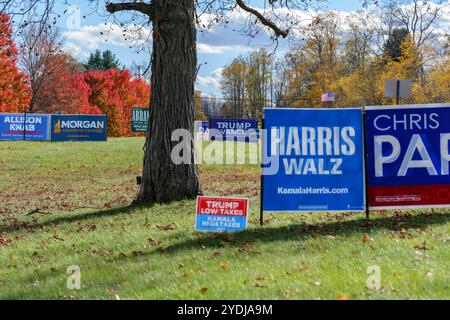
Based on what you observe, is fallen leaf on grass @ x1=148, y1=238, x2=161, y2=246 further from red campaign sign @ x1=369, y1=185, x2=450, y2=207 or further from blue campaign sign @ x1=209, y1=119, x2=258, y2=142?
blue campaign sign @ x1=209, y1=119, x2=258, y2=142

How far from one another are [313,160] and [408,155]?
144cm

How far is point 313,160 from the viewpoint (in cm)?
873

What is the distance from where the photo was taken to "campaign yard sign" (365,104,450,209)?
28.9 ft

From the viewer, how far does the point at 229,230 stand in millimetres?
8328

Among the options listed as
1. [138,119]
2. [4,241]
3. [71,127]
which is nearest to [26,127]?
[71,127]

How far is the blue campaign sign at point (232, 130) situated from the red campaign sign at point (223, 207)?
105 feet

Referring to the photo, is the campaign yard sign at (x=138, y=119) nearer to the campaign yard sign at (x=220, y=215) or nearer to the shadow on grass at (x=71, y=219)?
the shadow on grass at (x=71, y=219)

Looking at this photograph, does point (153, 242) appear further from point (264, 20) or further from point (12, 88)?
point (12, 88)

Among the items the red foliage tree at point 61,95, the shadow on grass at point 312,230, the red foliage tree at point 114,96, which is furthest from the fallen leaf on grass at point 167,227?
the red foliage tree at point 114,96

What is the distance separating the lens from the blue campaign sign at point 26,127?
1479 inches
